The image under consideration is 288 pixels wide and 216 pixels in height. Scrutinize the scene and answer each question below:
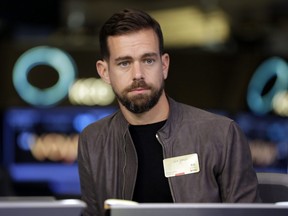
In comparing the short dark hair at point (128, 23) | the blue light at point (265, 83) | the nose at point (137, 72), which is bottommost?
the blue light at point (265, 83)

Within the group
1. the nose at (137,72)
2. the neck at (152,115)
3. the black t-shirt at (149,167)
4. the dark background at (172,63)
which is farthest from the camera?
the dark background at (172,63)

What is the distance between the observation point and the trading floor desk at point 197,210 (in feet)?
7.00

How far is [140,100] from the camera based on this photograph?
302cm

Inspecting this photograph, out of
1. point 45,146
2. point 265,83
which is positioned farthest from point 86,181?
A: point 265,83

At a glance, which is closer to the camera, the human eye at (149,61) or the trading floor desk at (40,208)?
the trading floor desk at (40,208)

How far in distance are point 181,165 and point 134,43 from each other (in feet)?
1.52

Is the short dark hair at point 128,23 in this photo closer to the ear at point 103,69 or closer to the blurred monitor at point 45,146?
the ear at point 103,69

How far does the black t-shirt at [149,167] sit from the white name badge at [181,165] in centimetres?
4

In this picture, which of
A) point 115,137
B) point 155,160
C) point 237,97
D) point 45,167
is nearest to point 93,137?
point 115,137

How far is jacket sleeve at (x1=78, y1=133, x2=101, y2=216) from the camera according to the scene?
3139mm

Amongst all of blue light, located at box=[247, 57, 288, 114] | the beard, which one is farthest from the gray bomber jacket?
blue light, located at box=[247, 57, 288, 114]

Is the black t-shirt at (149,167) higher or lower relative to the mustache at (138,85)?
lower

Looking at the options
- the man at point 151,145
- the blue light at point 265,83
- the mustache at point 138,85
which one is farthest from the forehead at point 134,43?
the blue light at point 265,83

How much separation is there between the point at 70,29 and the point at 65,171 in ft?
10.3
